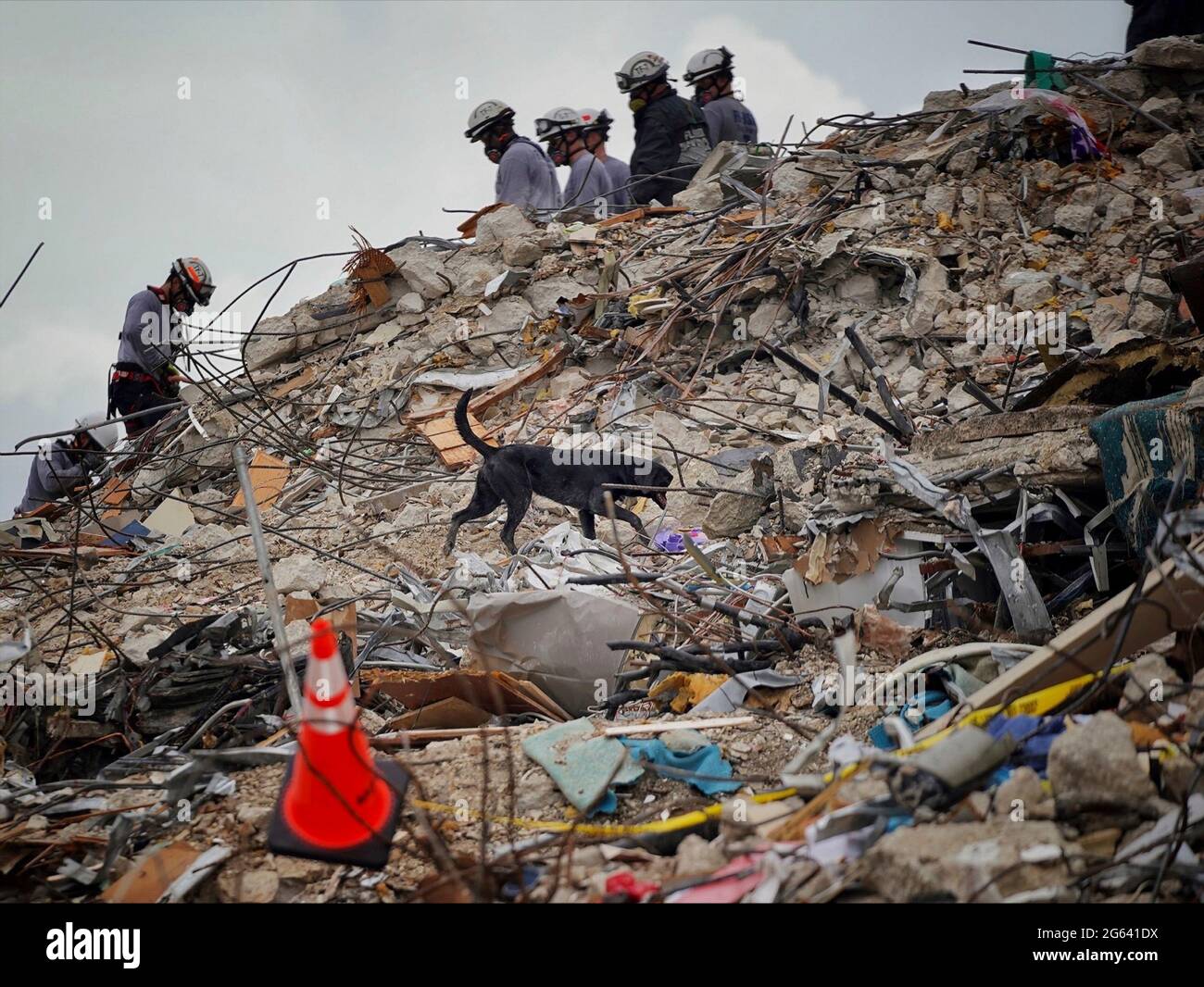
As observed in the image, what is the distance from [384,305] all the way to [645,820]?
7.45m

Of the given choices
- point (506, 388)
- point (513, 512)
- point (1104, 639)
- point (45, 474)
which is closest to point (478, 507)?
point (513, 512)

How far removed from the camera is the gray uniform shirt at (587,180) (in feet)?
31.4

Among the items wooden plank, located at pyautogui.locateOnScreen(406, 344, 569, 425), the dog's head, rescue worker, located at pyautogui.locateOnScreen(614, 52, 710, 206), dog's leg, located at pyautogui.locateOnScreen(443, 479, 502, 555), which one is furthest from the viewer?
rescue worker, located at pyautogui.locateOnScreen(614, 52, 710, 206)

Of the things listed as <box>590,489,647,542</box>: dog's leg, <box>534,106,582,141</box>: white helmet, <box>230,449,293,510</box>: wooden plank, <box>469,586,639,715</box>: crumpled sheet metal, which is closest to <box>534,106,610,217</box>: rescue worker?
<box>534,106,582,141</box>: white helmet

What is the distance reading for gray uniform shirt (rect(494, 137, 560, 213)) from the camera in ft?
30.7

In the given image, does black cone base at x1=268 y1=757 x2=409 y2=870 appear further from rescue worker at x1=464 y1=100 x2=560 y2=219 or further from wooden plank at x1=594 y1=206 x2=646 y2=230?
rescue worker at x1=464 y1=100 x2=560 y2=219

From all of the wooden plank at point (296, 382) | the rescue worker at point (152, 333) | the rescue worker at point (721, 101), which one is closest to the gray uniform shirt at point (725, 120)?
the rescue worker at point (721, 101)

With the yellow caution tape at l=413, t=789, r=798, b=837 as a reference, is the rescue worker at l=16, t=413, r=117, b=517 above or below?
above

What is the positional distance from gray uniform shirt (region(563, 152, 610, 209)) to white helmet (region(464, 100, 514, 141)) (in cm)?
85

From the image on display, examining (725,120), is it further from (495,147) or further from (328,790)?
(328,790)

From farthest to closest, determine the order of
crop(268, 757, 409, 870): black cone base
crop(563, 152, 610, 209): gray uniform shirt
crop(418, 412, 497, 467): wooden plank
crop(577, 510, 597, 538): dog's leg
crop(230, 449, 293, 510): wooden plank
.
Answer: crop(563, 152, 610, 209): gray uniform shirt < crop(230, 449, 293, 510): wooden plank < crop(418, 412, 497, 467): wooden plank < crop(577, 510, 597, 538): dog's leg < crop(268, 757, 409, 870): black cone base

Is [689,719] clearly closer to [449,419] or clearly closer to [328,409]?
[449,419]

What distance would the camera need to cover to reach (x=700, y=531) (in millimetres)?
4957

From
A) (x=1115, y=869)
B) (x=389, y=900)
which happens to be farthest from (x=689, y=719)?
(x=1115, y=869)
